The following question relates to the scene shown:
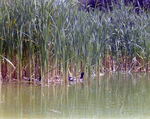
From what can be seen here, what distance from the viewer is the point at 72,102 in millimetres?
2514

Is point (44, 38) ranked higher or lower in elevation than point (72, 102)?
higher

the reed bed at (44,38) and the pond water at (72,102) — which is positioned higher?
the reed bed at (44,38)

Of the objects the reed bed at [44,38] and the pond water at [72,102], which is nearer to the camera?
the pond water at [72,102]

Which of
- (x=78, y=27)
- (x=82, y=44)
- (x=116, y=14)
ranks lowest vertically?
(x=82, y=44)

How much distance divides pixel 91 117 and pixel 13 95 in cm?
127

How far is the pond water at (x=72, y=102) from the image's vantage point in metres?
2.05

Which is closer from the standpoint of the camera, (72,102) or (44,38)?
(72,102)

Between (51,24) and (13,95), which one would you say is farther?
(51,24)

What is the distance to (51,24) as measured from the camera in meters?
3.67

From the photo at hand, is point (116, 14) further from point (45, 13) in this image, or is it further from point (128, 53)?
point (45, 13)

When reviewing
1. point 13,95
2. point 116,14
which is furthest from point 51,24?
point 116,14

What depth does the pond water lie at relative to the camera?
2.05 m

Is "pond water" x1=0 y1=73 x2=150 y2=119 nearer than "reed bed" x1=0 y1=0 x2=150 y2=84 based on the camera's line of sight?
Yes

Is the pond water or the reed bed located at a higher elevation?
the reed bed
